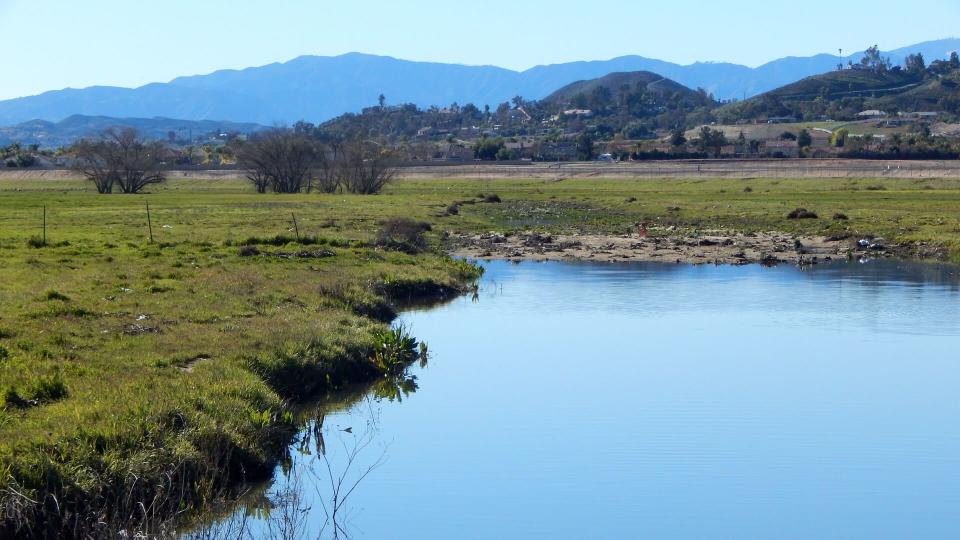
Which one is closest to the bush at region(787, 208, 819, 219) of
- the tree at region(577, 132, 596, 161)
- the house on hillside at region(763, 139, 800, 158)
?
the house on hillside at region(763, 139, 800, 158)

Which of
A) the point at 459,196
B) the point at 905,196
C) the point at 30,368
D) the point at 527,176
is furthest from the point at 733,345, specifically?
the point at 527,176

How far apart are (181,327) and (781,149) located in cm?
13009

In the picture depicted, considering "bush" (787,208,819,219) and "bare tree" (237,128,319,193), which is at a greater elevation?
"bare tree" (237,128,319,193)

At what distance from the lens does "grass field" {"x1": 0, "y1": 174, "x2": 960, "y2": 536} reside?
12383 millimetres

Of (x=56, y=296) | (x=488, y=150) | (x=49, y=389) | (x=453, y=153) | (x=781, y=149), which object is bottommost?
(x=49, y=389)

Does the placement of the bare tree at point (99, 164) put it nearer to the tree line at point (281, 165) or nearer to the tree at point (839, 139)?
the tree line at point (281, 165)

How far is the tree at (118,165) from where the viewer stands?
8794 centimetres

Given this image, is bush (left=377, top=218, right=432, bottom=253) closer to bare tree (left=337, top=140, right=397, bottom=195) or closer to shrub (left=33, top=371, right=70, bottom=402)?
shrub (left=33, top=371, right=70, bottom=402)

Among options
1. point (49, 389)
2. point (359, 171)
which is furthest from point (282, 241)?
point (359, 171)

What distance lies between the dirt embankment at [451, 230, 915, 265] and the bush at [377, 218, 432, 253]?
2.03 metres

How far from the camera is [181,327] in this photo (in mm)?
19703

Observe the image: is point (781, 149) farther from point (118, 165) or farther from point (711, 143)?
point (118, 165)

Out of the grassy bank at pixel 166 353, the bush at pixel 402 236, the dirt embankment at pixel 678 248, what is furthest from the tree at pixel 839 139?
the grassy bank at pixel 166 353

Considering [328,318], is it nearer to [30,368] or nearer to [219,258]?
[30,368]
